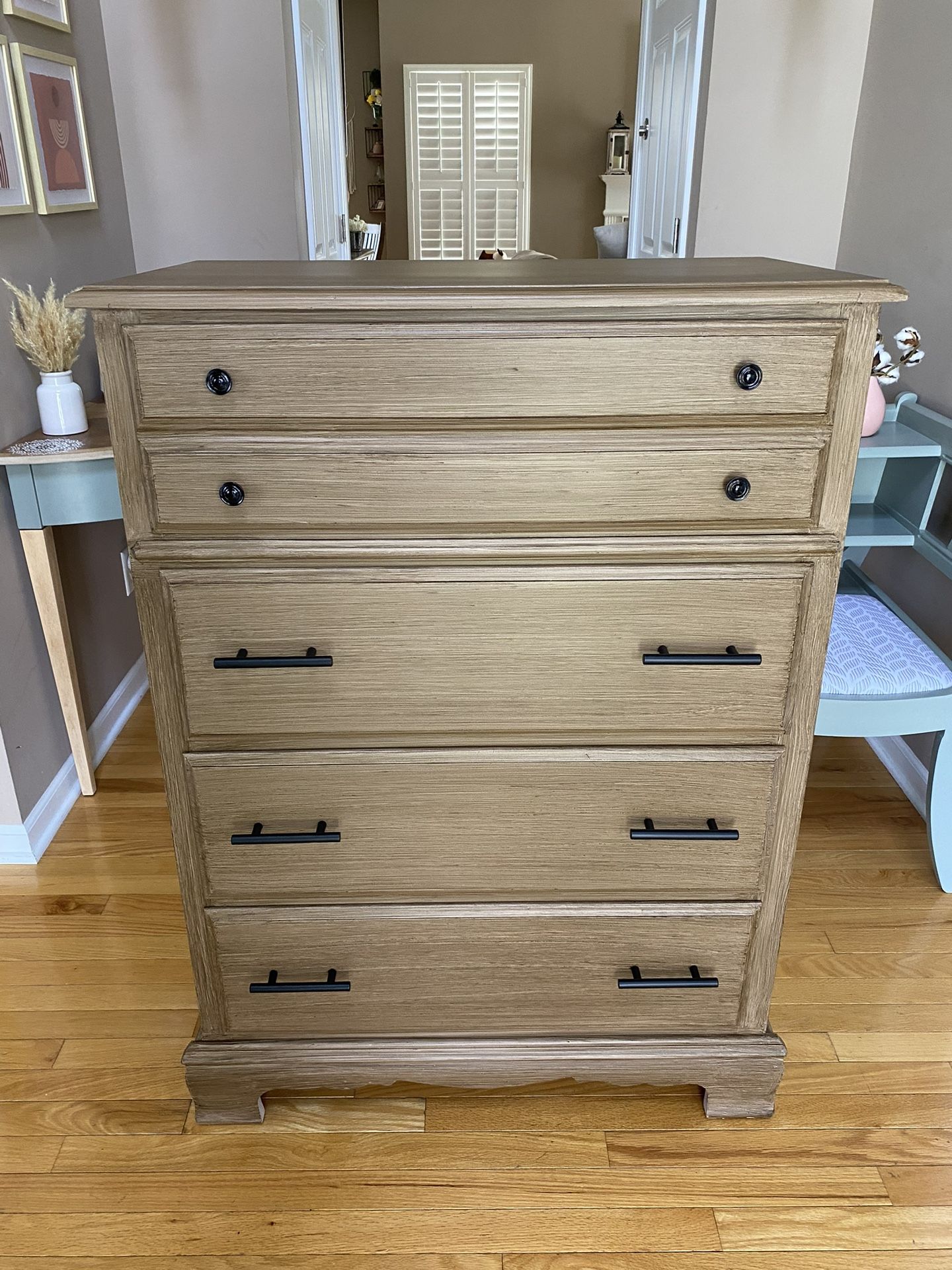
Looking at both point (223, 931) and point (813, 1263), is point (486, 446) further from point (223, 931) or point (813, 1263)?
point (813, 1263)

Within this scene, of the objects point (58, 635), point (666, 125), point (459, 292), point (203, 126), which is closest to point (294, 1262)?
point (459, 292)

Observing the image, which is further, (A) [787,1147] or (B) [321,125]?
(B) [321,125]

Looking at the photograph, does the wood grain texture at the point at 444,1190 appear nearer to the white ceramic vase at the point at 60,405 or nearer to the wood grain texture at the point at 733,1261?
the wood grain texture at the point at 733,1261

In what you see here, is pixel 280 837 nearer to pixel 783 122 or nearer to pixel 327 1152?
pixel 327 1152

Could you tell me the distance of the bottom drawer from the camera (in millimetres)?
1345

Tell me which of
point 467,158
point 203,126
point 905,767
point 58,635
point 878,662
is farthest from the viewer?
point 467,158

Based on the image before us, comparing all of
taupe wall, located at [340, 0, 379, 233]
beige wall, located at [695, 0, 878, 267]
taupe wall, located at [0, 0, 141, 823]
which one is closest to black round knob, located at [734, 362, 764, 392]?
taupe wall, located at [0, 0, 141, 823]

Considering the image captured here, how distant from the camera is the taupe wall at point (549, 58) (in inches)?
309

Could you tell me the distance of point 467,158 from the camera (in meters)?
8.20

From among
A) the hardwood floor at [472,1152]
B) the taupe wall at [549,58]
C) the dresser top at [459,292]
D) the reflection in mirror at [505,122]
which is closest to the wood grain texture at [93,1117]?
the hardwood floor at [472,1152]

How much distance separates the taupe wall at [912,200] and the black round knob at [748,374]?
1269 millimetres

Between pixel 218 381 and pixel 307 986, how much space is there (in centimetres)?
84

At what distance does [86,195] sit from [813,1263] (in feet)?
8.38

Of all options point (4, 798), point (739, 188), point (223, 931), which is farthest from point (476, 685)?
point (739, 188)
